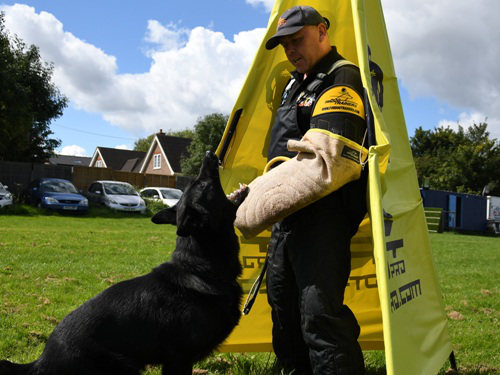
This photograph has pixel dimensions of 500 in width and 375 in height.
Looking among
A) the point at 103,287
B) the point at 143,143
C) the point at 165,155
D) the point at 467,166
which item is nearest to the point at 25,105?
the point at 103,287

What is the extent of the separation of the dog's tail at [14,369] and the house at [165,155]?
43.0 m

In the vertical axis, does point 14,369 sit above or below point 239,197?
below

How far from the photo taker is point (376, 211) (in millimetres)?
2213

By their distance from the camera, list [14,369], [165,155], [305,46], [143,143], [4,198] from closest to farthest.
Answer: [14,369], [305,46], [4,198], [165,155], [143,143]

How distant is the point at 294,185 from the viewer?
240 cm

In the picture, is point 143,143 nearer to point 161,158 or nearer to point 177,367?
point 161,158

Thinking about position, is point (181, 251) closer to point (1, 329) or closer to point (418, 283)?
point (418, 283)

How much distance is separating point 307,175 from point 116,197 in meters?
19.4

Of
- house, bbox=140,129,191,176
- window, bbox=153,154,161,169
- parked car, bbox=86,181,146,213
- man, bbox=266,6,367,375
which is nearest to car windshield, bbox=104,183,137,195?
parked car, bbox=86,181,146,213

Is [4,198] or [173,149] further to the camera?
[173,149]

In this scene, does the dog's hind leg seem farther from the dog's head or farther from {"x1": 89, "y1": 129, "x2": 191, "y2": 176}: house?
{"x1": 89, "y1": 129, "x2": 191, "y2": 176}: house

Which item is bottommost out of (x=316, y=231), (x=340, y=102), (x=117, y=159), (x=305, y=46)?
(x=316, y=231)

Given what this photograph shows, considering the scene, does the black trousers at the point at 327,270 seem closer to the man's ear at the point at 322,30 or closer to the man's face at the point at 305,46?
the man's face at the point at 305,46

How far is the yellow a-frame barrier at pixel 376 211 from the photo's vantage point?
2.25 m
